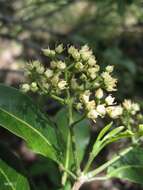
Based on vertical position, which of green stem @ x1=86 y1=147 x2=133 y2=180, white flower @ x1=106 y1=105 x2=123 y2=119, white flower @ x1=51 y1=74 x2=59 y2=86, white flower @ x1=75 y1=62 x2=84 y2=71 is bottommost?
green stem @ x1=86 y1=147 x2=133 y2=180

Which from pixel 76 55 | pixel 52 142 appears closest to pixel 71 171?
pixel 52 142

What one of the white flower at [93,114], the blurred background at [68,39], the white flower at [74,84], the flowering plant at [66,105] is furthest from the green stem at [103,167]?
the blurred background at [68,39]

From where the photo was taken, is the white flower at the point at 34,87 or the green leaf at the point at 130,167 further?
the green leaf at the point at 130,167

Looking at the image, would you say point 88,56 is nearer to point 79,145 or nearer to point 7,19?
point 79,145

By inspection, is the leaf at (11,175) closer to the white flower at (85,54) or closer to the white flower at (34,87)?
the white flower at (34,87)

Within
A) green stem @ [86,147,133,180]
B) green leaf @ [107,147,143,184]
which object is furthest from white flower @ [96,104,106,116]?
green leaf @ [107,147,143,184]

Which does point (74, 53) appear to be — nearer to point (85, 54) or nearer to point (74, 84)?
point (85, 54)

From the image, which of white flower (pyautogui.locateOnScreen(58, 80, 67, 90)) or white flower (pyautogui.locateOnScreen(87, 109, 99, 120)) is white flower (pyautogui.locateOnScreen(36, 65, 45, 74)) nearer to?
white flower (pyautogui.locateOnScreen(58, 80, 67, 90))
